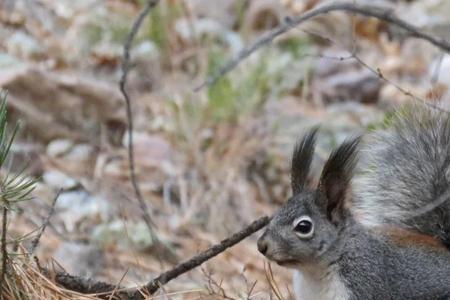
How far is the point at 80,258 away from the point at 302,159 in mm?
1321

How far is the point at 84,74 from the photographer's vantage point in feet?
17.4

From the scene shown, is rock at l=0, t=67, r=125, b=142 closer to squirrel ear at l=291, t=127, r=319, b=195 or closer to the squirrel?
the squirrel

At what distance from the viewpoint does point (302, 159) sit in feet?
7.86

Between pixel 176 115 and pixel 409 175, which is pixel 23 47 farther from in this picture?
pixel 409 175

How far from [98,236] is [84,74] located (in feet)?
5.46

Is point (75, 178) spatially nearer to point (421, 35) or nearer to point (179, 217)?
point (179, 217)

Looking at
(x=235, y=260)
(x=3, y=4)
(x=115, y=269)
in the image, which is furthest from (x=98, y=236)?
(x=3, y=4)

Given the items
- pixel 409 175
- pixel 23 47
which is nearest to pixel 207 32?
pixel 23 47

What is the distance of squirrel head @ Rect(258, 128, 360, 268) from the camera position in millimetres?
2342

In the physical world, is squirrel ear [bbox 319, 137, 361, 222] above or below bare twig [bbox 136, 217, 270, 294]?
below

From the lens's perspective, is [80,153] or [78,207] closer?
[78,207]

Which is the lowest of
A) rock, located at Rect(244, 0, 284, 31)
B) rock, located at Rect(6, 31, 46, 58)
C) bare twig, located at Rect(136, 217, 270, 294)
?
bare twig, located at Rect(136, 217, 270, 294)

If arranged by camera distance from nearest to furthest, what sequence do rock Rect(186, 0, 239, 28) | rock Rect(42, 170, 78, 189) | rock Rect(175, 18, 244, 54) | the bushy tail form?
the bushy tail
rock Rect(42, 170, 78, 189)
rock Rect(175, 18, 244, 54)
rock Rect(186, 0, 239, 28)

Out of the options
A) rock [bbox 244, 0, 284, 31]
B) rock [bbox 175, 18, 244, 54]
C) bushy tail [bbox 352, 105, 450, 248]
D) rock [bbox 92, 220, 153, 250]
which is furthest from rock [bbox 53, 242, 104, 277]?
rock [bbox 244, 0, 284, 31]
